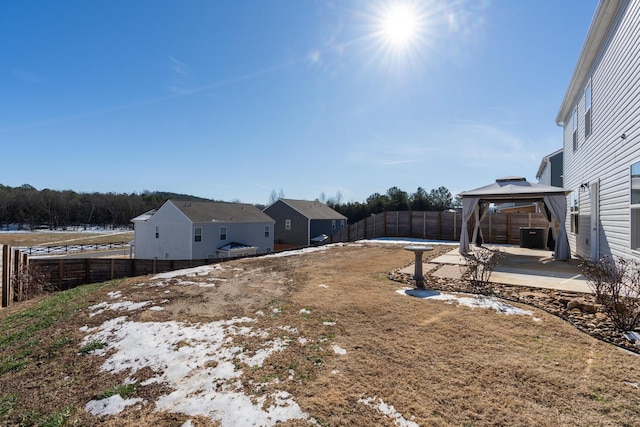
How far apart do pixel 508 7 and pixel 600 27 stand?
188cm

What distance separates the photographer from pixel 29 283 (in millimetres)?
8484

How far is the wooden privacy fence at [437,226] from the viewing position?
1340 centimetres

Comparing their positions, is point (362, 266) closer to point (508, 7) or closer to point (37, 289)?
point (508, 7)

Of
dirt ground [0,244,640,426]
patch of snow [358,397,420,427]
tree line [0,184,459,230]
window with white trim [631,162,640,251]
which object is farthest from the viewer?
tree line [0,184,459,230]

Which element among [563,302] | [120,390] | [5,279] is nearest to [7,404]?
[120,390]

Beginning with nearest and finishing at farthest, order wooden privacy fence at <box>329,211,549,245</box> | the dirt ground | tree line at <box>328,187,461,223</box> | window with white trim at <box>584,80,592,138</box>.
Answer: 1. the dirt ground
2. window with white trim at <box>584,80,592,138</box>
3. wooden privacy fence at <box>329,211,549,245</box>
4. tree line at <box>328,187,461,223</box>

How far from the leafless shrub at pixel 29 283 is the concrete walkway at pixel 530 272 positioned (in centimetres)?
1059

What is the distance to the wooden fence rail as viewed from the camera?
8977 millimetres

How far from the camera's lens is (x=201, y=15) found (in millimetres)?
8586

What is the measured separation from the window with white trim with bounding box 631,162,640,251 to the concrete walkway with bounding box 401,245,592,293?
1071mm

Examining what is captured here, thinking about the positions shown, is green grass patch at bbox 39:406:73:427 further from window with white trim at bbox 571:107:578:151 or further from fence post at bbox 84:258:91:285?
window with white trim at bbox 571:107:578:151

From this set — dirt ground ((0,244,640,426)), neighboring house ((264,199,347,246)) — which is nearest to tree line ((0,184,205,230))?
neighboring house ((264,199,347,246))

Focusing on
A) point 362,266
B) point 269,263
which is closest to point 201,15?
point 269,263

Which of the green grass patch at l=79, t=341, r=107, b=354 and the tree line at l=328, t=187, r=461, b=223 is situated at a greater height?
the tree line at l=328, t=187, r=461, b=223
